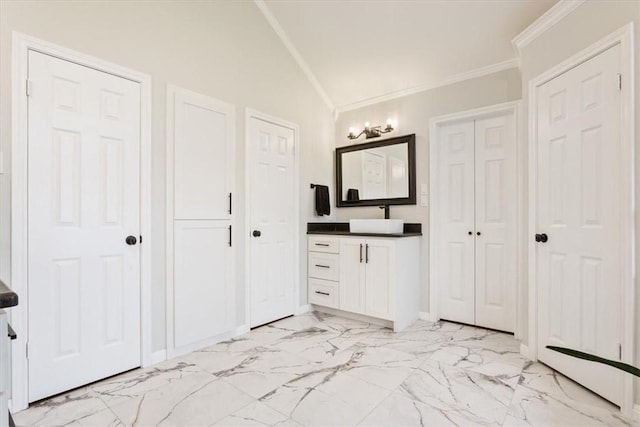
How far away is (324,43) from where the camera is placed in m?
3.32

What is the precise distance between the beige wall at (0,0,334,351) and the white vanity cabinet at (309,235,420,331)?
279 millimetres

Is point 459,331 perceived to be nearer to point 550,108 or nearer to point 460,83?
point 550,108

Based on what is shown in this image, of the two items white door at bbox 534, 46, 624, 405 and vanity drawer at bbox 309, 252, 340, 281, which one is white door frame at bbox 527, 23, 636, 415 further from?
vanity drawer at bbox 309, 252, 340, 281

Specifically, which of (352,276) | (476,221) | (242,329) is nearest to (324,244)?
(352,276)

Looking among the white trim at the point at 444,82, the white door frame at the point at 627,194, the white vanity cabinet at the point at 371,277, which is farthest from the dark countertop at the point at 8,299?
the white trim at the point at 444,82

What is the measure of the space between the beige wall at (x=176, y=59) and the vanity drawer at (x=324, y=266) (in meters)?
0.11

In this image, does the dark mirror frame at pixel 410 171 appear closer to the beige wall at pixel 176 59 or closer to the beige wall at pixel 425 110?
the beige wall at pixel 425 110

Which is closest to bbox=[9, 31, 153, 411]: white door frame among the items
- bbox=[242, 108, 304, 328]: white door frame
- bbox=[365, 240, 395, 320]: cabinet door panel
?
bbox=[242, 108, 304, 328]: white door frame

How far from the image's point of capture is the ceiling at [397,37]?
8.71ft

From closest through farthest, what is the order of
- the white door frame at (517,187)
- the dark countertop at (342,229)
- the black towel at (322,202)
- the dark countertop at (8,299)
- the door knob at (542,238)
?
the dark countertop at (8,299)
the door knob at (542,238)
the white door frame at (517,187)
the dark countertop at (342,229)
the black towel at (322,202)

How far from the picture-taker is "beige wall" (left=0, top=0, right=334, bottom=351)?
6.08 feet

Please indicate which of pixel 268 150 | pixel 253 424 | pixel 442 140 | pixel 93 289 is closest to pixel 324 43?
pixel 268 150

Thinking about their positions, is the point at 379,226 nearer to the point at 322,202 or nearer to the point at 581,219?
the point at 322,202

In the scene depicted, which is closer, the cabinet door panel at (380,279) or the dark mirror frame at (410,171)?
the cabinet door panel at (380,279)
